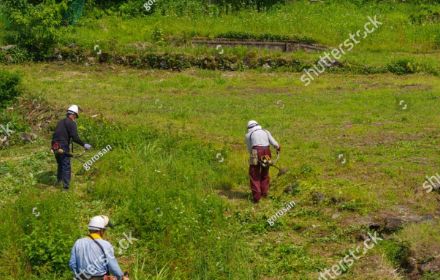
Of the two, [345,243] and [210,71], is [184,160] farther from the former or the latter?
[210,71]

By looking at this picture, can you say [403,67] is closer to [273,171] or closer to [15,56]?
[273,171]

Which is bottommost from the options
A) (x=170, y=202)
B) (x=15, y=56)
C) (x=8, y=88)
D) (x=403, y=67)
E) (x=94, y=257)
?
(x=15, y=56)

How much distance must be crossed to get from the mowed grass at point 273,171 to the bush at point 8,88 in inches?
34.6

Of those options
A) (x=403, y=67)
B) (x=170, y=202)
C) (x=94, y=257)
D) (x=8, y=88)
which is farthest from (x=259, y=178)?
(x=403, y=67)

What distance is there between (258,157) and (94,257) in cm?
595

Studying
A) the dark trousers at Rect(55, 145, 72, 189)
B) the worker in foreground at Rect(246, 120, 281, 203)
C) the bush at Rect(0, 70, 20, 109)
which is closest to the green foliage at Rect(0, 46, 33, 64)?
the bush at Rect(0, 70, 20, 109)

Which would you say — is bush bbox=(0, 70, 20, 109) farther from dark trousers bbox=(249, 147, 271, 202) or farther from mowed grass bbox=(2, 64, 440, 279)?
dark trousers bbox=(249, 147, 271, 202)

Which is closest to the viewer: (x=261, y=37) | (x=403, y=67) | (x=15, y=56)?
(x=403, y=67)

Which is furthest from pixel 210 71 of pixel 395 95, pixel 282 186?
pixel 282 186

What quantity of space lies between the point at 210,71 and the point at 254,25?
537 centimetres

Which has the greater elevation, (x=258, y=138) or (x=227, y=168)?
(x=258, y=138)

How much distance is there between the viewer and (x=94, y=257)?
10.0 m

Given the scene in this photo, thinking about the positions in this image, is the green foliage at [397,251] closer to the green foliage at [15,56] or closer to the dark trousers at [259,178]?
the dark trousers at [259,178]

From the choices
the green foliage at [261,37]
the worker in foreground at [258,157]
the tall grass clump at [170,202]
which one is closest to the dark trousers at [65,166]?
the tall grass clump at [170,202]
